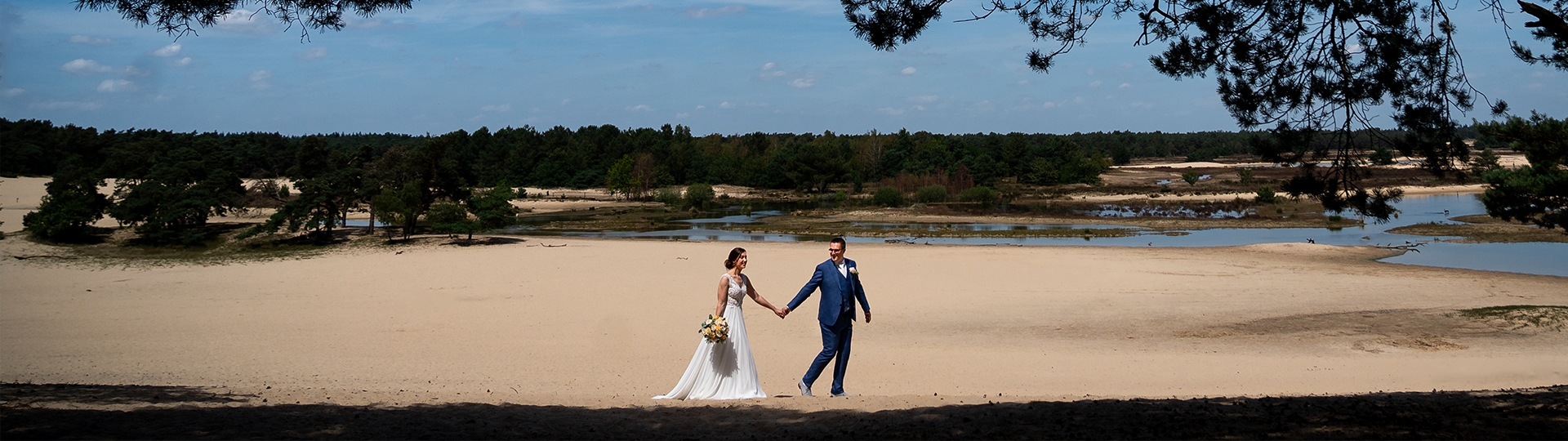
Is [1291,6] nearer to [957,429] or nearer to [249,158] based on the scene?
[957,429]

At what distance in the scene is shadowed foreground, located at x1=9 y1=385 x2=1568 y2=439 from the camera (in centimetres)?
545

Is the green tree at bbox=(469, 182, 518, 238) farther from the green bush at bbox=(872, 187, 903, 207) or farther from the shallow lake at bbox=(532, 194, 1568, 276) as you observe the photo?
the green bush at bbox=(872, 187, 903, 207)

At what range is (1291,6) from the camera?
714 centimetres

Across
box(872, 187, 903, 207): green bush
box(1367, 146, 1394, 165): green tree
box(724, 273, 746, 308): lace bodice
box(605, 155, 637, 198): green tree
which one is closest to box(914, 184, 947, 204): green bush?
box(872, 187, 903, 207): green bush

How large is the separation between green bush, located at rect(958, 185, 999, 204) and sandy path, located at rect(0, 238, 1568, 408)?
32.5 m

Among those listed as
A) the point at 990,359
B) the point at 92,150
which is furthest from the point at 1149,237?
the point at 92,150

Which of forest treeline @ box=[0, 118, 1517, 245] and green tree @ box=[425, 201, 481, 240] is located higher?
forest treeline @ box=[0, 118, 1517, 245]

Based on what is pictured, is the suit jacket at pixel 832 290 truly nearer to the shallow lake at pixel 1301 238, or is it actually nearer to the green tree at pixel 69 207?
the shallow lake at pixel 1301 238

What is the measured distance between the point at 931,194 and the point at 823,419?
51081mm

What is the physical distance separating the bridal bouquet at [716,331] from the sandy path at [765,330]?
69cm

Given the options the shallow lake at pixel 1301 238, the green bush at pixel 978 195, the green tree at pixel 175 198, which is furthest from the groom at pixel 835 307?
the green bush at pixel 978 195

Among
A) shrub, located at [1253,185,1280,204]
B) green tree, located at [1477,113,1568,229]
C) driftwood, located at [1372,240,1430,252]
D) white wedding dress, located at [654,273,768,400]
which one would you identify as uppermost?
green tree, located at [1477,113,1568,229]

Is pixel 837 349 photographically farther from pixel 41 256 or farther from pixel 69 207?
pixel 69 207

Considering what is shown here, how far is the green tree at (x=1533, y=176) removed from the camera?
34.8ft
